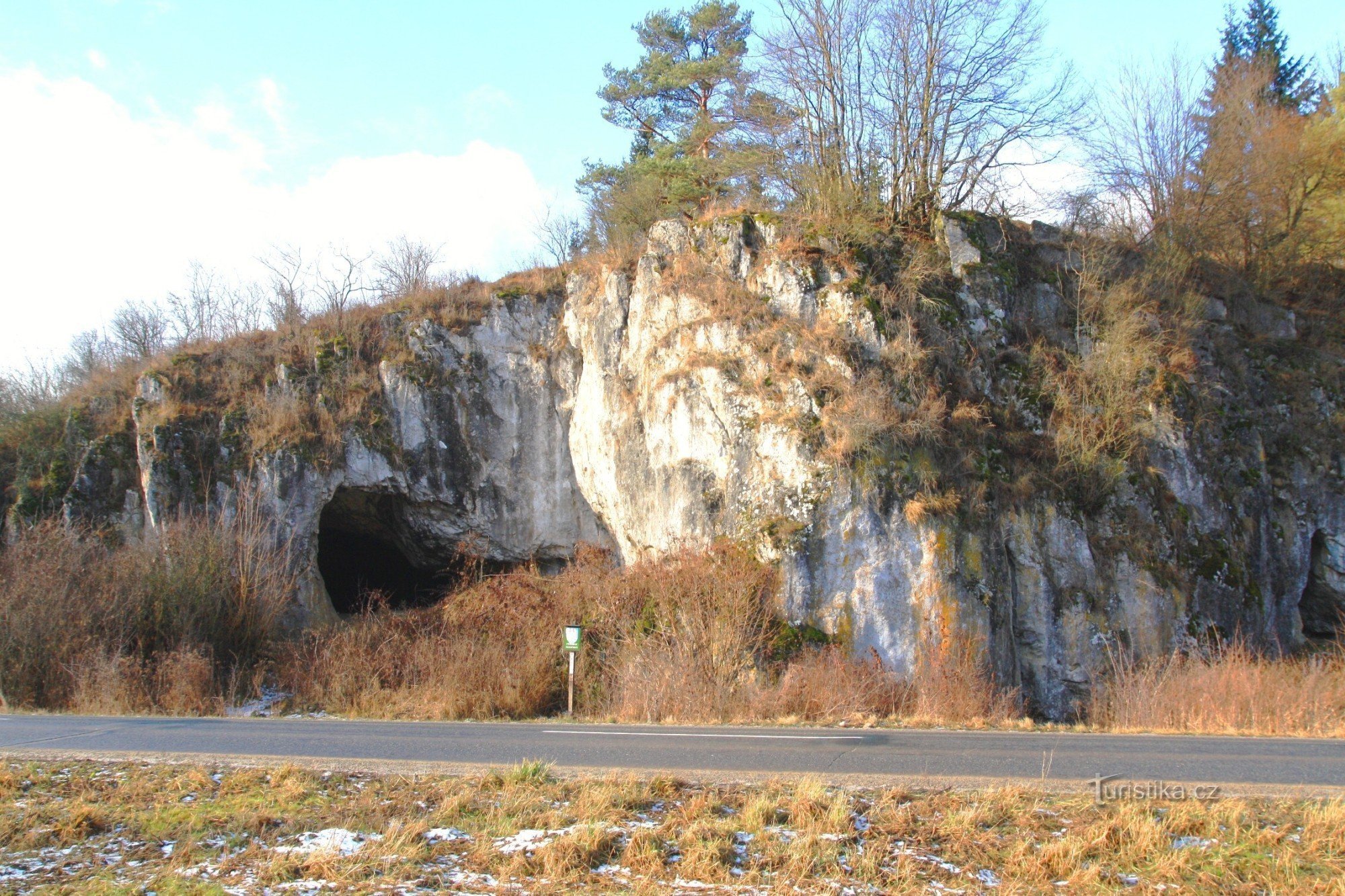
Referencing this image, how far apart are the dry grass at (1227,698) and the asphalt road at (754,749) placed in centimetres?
177

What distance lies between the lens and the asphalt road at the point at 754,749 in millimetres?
7684

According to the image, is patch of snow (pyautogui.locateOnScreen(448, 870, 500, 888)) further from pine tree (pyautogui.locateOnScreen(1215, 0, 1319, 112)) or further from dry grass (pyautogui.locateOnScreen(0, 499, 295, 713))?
pine tree (pyautogui.locateOnScreen(1215, 0, 1319, 112))

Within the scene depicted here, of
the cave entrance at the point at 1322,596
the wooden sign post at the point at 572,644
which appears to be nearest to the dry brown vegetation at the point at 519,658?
the wooden sign post at the point at 572,644

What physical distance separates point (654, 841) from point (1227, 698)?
10136mm

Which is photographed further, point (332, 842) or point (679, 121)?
point (679, 121)

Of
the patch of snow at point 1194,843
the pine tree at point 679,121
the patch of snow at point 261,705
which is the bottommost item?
the patch of snow at point 261,705

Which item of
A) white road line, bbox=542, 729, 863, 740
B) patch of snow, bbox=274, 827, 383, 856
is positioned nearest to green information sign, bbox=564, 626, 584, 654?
white road line, bbox=542, 729, 863, 740

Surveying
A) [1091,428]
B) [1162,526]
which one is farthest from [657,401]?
[1162,526]

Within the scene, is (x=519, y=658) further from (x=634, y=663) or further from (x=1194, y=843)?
(x=1194, y=843)

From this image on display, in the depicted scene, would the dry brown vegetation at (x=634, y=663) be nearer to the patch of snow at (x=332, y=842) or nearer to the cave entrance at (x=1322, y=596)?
the patch of snow at (x=332, y=842)

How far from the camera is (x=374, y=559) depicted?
24.1m

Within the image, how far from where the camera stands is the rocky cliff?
51.6ft

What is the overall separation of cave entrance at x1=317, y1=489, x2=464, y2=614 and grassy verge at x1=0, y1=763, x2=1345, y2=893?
47.7ft

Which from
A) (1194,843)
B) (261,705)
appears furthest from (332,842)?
(261,705)
